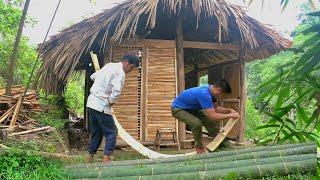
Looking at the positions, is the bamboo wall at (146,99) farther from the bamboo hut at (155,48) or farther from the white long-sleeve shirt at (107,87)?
the white long-sleeve shirt at (107,87)

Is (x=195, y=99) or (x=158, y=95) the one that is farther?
(x=158, y=95)

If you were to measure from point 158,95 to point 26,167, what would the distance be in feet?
8.24

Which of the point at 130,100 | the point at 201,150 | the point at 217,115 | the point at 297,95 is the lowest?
the point at 201,150

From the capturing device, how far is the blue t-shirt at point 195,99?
2.46 meters

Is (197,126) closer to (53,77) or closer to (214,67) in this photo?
(214,67)

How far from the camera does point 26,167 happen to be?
1645 mm

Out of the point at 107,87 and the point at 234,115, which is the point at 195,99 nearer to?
the point at 234,115

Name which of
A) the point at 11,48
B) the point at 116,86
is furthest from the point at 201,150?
the point at 11,48

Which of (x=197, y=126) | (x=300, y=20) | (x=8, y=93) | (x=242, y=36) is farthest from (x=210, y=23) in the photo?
(x=300, y=20)

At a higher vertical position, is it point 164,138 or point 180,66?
point 180,66

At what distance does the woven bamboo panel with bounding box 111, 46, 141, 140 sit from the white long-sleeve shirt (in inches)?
53.5

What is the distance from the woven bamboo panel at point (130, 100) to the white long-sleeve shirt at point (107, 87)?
1.36m

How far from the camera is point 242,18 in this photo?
12.6ft

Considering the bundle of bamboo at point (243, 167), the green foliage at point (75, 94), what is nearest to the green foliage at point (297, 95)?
the bundle of bamboo at point (243, 167)
